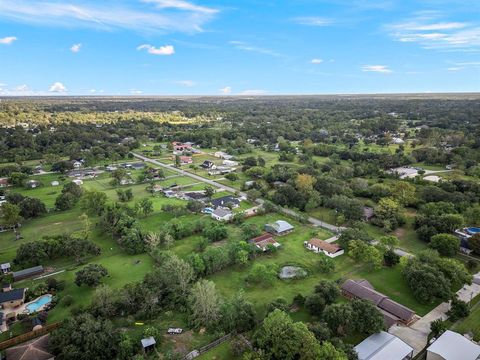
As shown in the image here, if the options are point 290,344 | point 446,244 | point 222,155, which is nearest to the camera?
point 290,344

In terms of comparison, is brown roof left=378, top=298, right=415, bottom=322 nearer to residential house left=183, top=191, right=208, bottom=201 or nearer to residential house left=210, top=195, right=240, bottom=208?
residential house left=210, top=195, right=240, bottom=208

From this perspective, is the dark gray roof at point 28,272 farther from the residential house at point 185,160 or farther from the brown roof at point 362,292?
the residential house at point 185,160

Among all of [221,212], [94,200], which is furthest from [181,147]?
[221,212]

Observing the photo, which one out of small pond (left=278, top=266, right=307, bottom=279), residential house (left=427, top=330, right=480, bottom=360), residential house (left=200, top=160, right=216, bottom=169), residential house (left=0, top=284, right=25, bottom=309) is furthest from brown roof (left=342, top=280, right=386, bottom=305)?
residential house (left=200, top=160, right=216, bottom=169)

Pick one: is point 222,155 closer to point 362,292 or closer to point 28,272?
point 28,272

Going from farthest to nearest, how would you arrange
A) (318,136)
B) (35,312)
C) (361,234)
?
(318,136)
(361,234)
(35,312)

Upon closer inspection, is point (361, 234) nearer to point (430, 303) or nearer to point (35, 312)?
point (430, 303)

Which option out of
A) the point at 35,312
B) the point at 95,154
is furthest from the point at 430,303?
the point at 95,154
